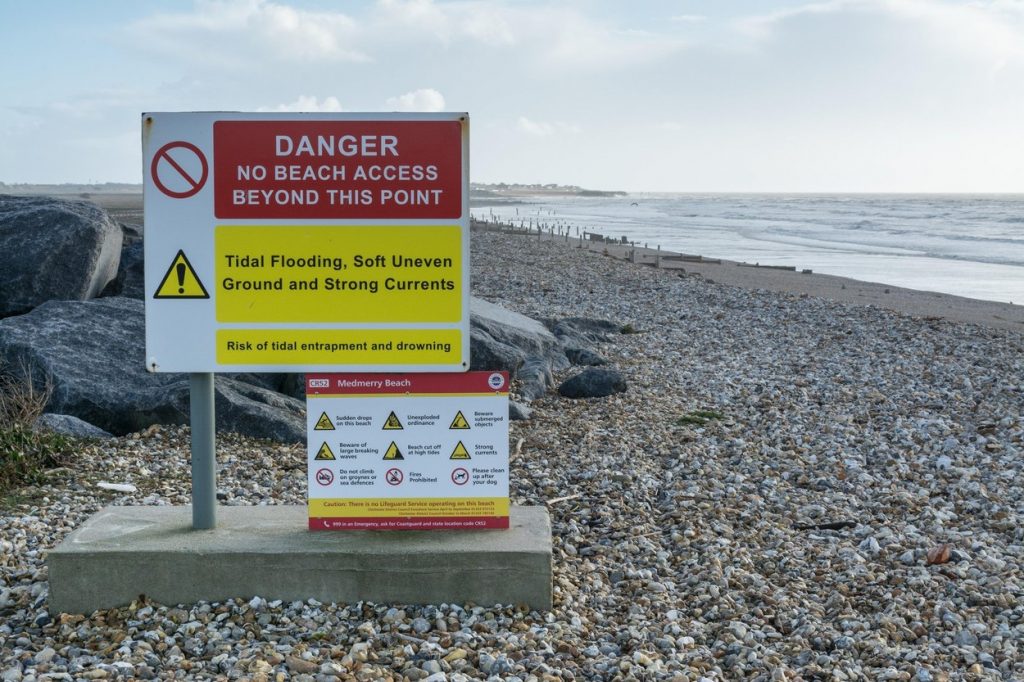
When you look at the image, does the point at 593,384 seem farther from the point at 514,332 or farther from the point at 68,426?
the point at 68,426

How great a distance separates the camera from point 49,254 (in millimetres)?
10125

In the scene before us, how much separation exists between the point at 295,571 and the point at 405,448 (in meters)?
0.75

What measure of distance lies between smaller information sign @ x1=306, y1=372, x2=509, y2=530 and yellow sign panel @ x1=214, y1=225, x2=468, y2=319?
0.32 metres

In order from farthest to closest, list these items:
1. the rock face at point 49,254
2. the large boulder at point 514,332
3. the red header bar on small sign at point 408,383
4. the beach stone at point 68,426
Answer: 1. the large boulder at point 514,332
2. the rock face at point 49,254
3. the beach stone at point 68,426
4. the red header bar on small sign at point 408,383

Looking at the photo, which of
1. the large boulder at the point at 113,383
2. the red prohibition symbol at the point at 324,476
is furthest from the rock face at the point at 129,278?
the red prohibition symbol at the point at 324,476

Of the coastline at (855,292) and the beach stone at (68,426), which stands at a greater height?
the coastline at (855,292)

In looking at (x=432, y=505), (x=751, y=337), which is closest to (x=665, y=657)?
(x=432, y=505)

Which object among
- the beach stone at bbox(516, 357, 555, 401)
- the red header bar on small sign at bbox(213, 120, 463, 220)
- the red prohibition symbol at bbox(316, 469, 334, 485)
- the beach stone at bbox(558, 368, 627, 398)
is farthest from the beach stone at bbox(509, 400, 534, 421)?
the red header bar on small sign at bbox(213, 120, 463, 220)

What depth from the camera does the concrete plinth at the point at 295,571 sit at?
14.8ft

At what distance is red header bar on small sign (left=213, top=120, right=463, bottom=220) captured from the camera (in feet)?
15.2

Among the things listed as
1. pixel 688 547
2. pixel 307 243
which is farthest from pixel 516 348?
pixel 307 243

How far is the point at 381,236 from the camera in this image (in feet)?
15.4

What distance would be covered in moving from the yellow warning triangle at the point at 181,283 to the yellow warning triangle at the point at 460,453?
1353mm

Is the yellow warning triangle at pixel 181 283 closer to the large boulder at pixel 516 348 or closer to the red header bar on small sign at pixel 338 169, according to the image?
the red header bar on small sign at pixel 338 169
